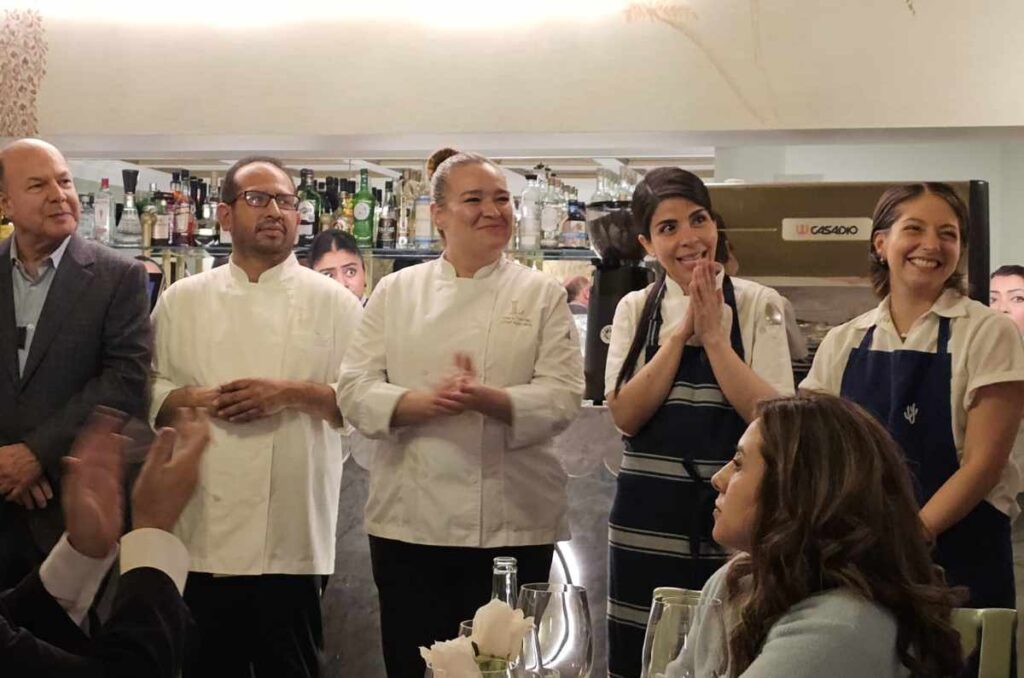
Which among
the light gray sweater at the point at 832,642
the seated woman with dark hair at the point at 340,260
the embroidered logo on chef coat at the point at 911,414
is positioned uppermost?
the seated woman with dark hair at the point at 340,260

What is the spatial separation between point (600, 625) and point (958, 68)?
1861 mm

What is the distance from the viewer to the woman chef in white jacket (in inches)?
108

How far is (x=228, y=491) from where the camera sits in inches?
117

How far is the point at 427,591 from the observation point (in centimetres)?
275

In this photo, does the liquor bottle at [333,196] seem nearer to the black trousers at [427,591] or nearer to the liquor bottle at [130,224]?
the liquor bottle at [130,224]

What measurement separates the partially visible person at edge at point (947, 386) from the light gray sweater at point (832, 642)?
112 cm

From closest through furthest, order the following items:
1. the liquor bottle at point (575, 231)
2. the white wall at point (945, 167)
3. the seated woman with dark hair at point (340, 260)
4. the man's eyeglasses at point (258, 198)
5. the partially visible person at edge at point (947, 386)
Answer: the partially visible person at edge at point (947, 386) < the man's eyeglasses at point (258, 198) < the liquor bottle at point (575, 231) < the seated woman with dark hair at point (340, 260) < the white wall at point (945, 167)

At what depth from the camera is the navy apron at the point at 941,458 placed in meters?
2.53

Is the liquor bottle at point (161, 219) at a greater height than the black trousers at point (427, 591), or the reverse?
the liquor bottle at point (161, 219)

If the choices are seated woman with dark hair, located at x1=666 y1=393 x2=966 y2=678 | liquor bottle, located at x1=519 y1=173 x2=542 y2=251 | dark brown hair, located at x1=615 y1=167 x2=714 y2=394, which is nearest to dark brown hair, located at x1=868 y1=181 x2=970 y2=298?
dark brown hair, located at x1=615 y1=167 x2=714 y2=394

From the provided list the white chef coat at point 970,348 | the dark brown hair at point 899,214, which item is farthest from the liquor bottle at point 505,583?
the dark brown hair at point 899,214

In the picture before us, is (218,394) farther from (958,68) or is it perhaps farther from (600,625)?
(958,68)

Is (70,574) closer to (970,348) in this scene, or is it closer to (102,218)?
(970,348)

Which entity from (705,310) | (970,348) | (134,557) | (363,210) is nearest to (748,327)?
(705,310)
